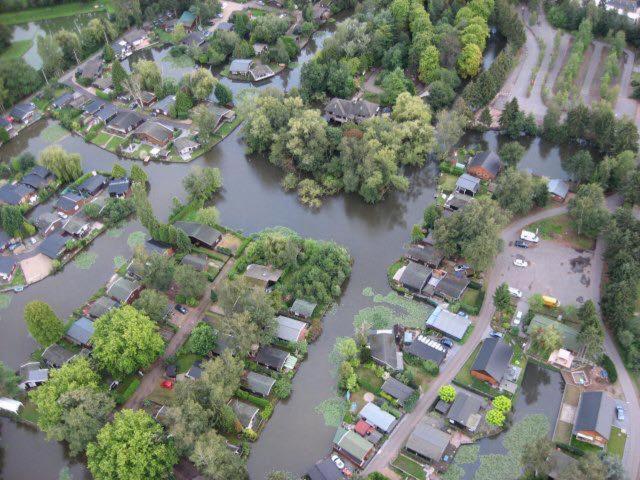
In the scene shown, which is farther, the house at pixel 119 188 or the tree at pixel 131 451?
the house at pixel 119 188

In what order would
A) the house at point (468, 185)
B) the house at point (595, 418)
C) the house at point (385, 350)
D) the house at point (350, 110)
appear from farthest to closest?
the house at point (350, 110), the house at point (468, 185), the house at point (385, 350), the house at point (595, 418)

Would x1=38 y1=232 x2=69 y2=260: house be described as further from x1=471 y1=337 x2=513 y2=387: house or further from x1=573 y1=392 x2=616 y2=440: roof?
x1=573 y1=392 x2=616 y2=440: roof

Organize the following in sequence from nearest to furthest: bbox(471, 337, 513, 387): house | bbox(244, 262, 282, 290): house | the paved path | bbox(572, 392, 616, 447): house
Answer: bbox(572, 392, 616, 447): house < bbox(471, 337, 513, 387): house < the paved path < bbox(244, 262, 282, 290): house

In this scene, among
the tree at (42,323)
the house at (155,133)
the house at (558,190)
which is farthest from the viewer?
the house at (155,133)

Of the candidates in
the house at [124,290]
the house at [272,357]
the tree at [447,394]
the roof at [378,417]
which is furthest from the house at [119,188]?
the tree at [447,394]

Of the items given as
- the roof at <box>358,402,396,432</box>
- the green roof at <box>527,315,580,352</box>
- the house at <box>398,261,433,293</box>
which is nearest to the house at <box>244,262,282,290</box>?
the house at <box>398,261,433,293</box>

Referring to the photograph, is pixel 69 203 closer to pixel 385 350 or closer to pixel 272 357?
pixel 272 357

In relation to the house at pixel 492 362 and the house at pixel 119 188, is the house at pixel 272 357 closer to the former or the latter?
the house at pixel 492 362
